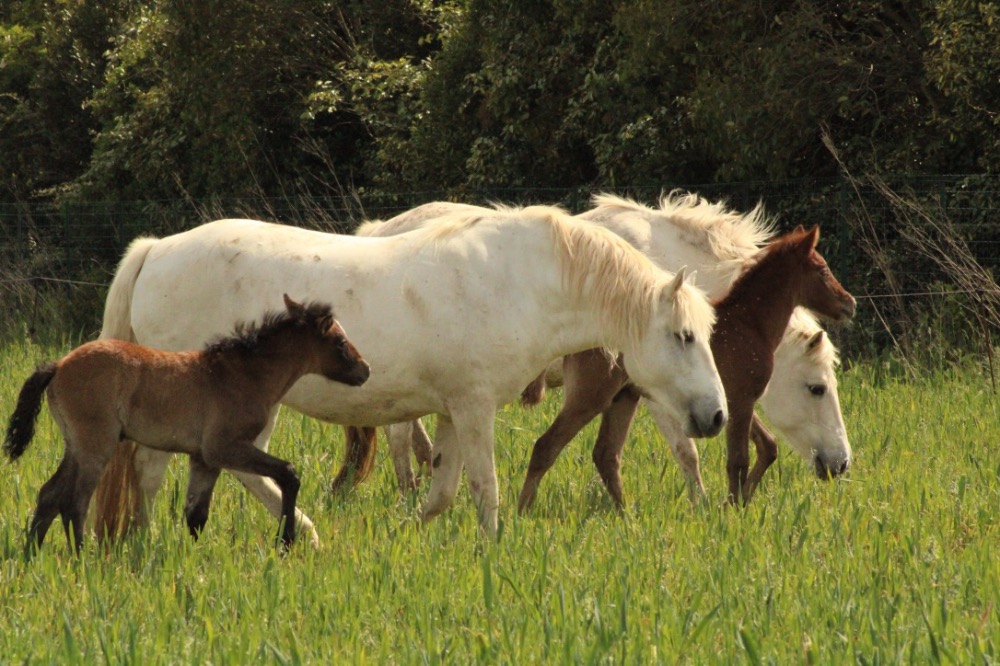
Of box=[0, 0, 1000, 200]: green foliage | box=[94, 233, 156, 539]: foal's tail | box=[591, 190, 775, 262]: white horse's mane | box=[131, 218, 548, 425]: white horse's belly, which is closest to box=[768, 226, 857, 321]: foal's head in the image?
box=[591, 190, 775, 262]: white horse's mane

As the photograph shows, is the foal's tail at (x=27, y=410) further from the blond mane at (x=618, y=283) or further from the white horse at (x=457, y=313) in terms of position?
the blond mane at (x=618, y=283)

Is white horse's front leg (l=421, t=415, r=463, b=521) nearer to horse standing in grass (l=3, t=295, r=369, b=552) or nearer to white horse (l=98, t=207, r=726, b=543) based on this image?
white horse (l=98, t=207, r=726, b=543)

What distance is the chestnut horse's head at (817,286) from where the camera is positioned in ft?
23.9

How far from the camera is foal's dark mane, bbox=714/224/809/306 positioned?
7203 millimetres

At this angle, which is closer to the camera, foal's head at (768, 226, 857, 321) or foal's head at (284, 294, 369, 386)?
foal's head at (284, 294, 369, 386)

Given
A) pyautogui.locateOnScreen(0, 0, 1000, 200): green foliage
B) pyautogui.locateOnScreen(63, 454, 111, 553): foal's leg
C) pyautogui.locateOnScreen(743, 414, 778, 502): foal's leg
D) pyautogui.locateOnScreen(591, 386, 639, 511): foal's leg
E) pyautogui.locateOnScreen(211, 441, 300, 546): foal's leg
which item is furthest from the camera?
pyautogui.locateOnScreen(0, 0, 1000, 200): green foliage

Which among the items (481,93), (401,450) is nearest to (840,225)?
(481,93)

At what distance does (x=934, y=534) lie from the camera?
5715mm

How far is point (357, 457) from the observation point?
7719mm

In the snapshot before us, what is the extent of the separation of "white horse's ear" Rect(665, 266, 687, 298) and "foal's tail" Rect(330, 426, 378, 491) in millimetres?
2245

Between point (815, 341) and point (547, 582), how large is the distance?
127 inches

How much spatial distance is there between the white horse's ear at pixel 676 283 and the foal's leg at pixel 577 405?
93 centimetres

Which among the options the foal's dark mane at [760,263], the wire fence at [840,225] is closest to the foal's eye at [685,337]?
the foal's dark mane at [760,263]

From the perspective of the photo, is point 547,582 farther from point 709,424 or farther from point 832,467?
point 832,467
